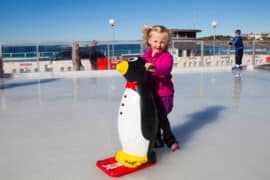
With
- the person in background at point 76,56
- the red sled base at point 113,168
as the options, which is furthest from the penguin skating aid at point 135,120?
the person in background at point 76,56

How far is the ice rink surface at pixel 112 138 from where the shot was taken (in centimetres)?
159

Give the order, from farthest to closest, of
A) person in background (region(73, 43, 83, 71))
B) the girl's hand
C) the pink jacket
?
person in background (region(73, 43, 83, 71)), the pink jacket, the girl's hand

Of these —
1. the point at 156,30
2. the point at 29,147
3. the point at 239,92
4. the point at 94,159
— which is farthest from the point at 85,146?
the point at 239,92

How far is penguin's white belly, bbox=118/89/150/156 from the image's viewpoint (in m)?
1.45

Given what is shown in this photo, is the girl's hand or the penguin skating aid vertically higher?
the girl's hand

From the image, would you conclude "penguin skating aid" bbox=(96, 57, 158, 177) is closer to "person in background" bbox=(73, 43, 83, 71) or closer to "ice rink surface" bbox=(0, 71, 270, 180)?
"ice rink surface" bbox=(0, 71, 270, 180)

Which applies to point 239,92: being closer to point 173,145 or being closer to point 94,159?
point 173,145

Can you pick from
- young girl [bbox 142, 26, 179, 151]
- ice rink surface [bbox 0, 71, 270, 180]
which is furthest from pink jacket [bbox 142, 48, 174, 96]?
ice rink surface [bbox 0, 71, 270, 180]

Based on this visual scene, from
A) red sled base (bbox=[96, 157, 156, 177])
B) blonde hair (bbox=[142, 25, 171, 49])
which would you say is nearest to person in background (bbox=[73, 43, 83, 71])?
blonde hair (bbox=[142, 25, 171, 49])

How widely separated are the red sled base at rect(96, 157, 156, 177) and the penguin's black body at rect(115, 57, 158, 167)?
0.12ft

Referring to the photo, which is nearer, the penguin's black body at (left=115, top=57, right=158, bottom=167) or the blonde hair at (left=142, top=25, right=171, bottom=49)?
Answer: the penguin's black body at (left=115, top=57, right=158, bottom=167)

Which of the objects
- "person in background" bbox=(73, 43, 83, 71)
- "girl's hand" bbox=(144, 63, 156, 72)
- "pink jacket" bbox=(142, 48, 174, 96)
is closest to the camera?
"girl's hand" bbox=(144, 63, 156, 72)

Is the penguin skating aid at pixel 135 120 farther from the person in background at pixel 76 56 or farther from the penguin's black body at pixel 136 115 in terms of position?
the person in background at pixel 76 56

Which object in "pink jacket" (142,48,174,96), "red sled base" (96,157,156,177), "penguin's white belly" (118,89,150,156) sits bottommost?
"red sled base" (96,157,156,177)
